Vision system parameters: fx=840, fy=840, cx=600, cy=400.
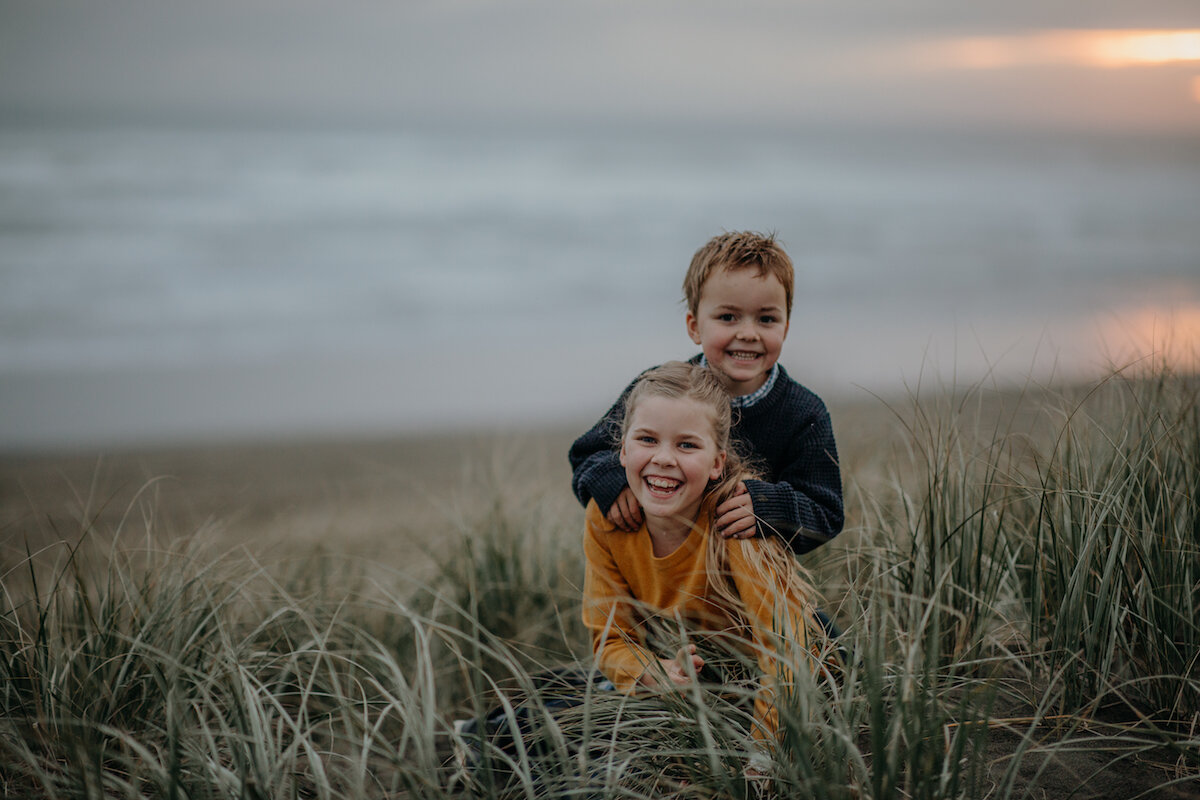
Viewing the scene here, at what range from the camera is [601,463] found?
298cm

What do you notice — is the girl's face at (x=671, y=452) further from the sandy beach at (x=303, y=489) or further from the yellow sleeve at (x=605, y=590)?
the sandy beach at (x=303, y=489)

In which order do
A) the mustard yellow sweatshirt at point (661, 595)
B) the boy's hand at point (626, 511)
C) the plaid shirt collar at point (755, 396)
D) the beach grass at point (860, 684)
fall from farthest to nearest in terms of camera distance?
the plaid shirt collar at point (755, 396), the boy's hand at point (626, 511), the mustard yellow sweatshirt at point (661, 595), the beach grass at point (860, 684)

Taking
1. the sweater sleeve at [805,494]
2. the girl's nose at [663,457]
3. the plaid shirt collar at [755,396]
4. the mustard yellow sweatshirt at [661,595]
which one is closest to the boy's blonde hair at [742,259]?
the plaid shirt collar at [755,396]

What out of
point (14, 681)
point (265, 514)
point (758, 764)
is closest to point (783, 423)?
point (758, 764)

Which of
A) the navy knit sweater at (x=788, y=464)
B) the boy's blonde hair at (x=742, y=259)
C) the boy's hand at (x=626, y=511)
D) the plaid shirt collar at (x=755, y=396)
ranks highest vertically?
the boy's blonde hair at (x=742, y=259)

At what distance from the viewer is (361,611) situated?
462 cm

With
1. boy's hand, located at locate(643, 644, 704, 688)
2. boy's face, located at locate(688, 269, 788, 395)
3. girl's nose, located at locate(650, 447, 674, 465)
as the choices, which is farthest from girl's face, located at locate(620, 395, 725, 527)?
boy's hand, located at locate(643, 644, 704, 688)

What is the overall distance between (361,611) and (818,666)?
2938mm

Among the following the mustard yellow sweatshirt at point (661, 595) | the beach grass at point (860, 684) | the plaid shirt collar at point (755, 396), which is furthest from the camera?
the plaid shirt collar at point (755, 396)

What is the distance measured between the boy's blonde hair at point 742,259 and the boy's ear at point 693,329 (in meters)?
0.06

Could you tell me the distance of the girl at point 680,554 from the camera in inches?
105

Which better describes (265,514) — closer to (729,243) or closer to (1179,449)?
(729,243)

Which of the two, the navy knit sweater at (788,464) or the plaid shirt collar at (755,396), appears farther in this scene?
the plaid shirt collar at (755,396)

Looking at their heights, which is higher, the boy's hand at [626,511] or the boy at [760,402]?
the boy at [760,402]
